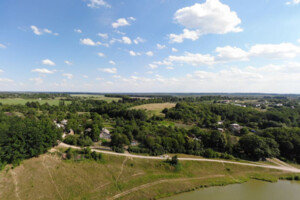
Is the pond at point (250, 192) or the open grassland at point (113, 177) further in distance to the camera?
the pond at point (250, 192)

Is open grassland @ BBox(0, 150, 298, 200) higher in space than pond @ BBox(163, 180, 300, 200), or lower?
higher

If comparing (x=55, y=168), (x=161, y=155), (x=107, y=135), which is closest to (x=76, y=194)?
(x=55, y=168)

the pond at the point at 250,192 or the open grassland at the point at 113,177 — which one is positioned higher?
the open grassland at the point at 113,177

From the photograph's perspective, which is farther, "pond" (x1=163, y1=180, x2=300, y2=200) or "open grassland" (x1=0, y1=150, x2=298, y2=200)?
"pond" (x1=163, y1=180, x2=300, y2=200)

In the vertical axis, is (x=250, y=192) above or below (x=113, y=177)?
below

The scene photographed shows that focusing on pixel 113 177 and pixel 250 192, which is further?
pixel 113 177
